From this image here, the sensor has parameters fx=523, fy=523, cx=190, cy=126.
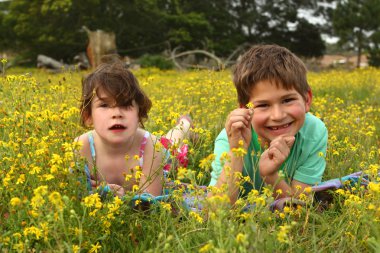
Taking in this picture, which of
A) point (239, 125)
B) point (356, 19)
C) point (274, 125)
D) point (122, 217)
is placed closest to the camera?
point (122, 217)

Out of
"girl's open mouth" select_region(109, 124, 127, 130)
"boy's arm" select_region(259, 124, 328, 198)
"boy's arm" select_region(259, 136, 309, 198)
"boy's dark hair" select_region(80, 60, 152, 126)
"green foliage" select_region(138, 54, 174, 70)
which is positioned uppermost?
"boy's dark hair" select_region(80, 60, 152, 126)

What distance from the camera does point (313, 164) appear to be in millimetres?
2963

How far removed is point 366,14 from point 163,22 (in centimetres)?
931

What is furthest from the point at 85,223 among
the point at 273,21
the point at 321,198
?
the point at 273,21

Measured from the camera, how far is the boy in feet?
8.63

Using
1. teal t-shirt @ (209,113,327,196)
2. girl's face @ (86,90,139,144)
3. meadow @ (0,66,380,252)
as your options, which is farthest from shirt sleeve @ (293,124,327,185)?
girl's face @ (86,90,139,144)

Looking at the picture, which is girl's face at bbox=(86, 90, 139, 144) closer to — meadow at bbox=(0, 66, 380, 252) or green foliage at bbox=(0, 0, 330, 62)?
meadow at bbox=(0, 66, 380, 252)

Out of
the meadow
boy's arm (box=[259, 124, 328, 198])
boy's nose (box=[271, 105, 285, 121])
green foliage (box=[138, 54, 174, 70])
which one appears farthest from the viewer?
green foliage (box=[138, 54, 174, 70])

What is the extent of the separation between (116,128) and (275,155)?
0.93 metres

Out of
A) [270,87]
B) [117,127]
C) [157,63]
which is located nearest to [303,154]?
[270,87]

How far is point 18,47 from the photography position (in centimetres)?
2558

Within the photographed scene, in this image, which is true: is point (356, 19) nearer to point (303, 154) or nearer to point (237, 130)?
point (303, 154)

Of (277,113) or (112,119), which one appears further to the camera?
(112,119)

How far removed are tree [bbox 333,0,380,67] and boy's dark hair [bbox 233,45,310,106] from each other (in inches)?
865
